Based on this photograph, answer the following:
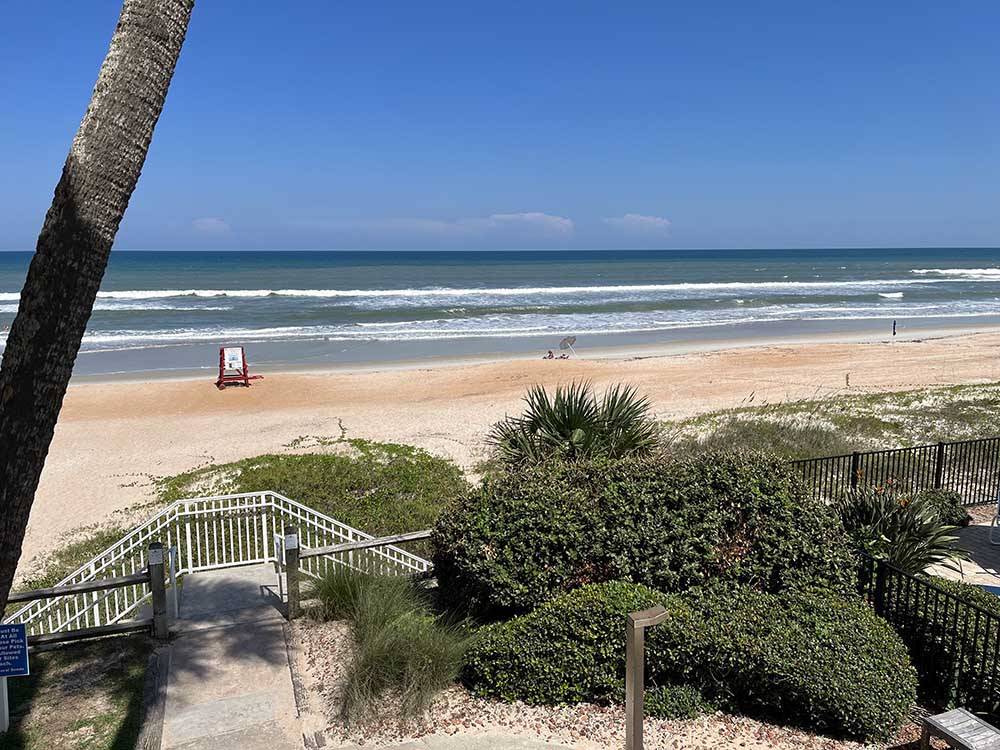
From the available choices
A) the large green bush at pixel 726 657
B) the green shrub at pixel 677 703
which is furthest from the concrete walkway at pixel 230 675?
the green shrub at pixel 677 703

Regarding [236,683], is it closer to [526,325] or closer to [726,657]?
[726,657]

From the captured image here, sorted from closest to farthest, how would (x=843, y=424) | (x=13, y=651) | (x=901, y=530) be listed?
(x=13, y=651) → (x=901, y=530) → (x=843, y=424)

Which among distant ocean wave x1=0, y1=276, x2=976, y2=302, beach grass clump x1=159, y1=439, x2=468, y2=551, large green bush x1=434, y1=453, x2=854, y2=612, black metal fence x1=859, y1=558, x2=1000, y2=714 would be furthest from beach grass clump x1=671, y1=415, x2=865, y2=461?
distant ocean wave x1=0, y1=276, x2=976, y2=302

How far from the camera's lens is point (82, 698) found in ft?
20.9

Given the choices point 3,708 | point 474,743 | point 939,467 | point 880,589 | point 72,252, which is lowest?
point 474,743

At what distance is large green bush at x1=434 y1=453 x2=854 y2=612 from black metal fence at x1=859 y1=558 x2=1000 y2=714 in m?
0.48

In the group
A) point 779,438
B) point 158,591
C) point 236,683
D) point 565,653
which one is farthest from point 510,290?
point 565,653

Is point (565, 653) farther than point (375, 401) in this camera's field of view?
No

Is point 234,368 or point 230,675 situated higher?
point 234,368

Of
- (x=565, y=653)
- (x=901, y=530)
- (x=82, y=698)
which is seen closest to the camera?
(x=565, y=653)

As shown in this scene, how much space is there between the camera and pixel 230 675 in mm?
6770

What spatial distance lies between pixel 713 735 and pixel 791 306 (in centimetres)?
5429

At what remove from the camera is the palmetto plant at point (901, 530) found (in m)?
8.55

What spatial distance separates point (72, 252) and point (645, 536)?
15.6 feet
